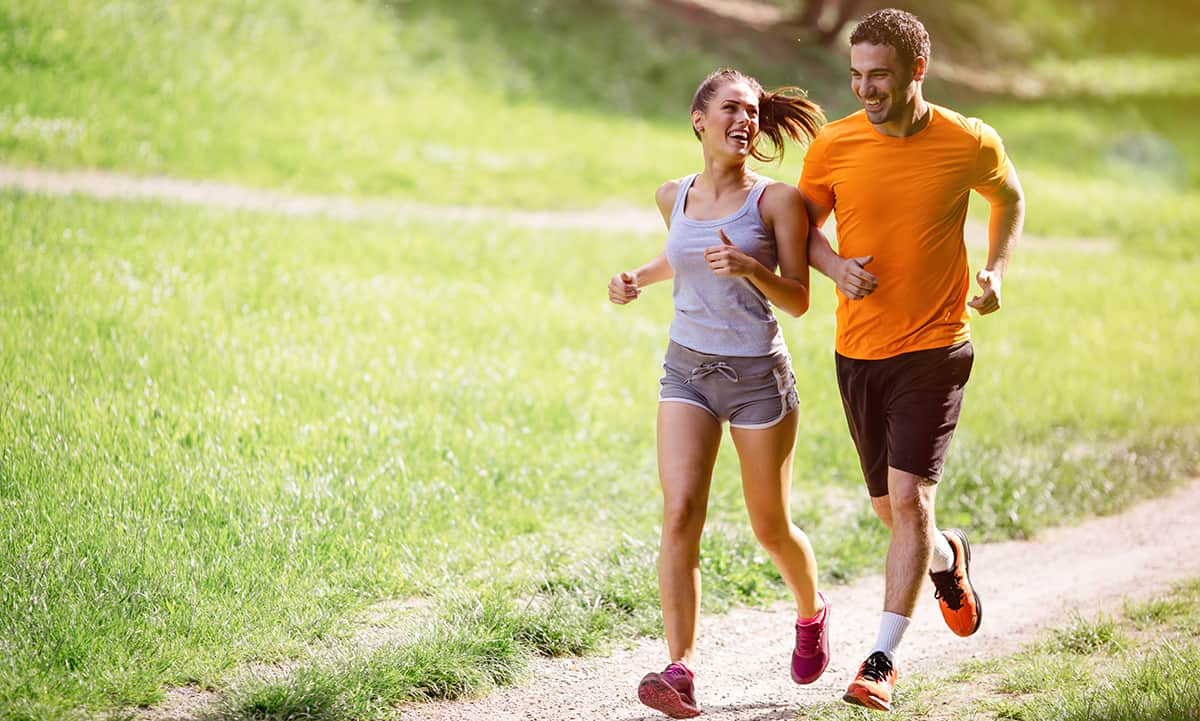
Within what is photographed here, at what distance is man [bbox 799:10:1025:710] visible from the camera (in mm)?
4910

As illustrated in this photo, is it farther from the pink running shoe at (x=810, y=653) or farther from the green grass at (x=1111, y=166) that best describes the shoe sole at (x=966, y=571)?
the green grass at (x=1111, y=166)

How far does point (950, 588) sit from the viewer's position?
5469 millimetres

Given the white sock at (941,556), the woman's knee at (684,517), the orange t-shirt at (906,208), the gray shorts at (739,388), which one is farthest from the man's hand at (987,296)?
Result: the woman's knee at (684,517)

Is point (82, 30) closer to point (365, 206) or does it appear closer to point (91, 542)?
point (365, 206)

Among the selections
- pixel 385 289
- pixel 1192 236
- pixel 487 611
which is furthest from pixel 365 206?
pixel 1192 236

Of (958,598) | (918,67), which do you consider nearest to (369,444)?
(958,598)

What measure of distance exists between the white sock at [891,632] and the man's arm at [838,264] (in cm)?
124

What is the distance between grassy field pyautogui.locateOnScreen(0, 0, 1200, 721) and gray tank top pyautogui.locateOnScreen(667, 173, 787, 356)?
1789 millimetres

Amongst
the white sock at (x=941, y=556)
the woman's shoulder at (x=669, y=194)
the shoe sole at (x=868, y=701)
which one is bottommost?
the shoe sole at (x=868, y=701)

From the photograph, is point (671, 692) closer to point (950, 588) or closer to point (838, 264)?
point (950, 588)

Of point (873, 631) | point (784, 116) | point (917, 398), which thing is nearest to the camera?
point (917, 398)

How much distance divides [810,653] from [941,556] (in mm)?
695

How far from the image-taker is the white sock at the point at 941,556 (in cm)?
536

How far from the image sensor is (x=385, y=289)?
11195 millimetres
